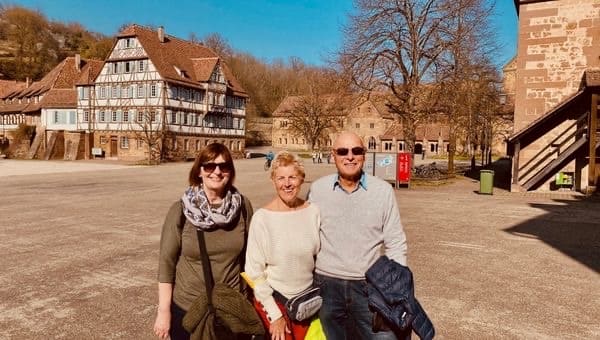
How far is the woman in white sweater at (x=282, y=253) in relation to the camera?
2635mm

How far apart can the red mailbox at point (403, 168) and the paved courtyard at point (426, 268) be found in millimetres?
5780

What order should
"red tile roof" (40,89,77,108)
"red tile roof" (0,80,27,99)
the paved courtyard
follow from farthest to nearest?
1. "red tile roof" (0,80,27,99)
2. "red tile roof" (40,89,77,108)
3. the paved courtyard

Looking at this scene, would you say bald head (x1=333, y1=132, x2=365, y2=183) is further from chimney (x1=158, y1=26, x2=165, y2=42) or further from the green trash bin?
chimney (x1=158, y1=26, x2=165, y2=42)

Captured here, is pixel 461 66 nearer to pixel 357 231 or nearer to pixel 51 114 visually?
pixel 357 231

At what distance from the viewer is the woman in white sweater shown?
104 inches

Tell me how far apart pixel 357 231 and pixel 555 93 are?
1878 centimetres

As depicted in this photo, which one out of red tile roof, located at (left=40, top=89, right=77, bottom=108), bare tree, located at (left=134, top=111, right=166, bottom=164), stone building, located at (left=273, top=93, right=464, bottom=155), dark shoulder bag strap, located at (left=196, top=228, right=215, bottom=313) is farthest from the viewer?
stone building, located at (left=273, top=93, right=464, bottom=155)

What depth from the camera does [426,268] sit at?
23.1 feet

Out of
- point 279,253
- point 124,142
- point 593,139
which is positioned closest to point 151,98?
point 124,142

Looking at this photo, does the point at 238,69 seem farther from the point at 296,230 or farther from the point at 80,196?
the point at 296,230

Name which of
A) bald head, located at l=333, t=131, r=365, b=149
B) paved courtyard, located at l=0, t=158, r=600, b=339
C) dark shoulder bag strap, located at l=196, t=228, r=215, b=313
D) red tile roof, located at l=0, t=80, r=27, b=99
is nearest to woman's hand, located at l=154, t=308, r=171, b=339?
dark shoulder bag strap, located at l=196, t=228, r=215, b=313

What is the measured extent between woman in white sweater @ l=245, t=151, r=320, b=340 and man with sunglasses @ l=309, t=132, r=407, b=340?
0.11m

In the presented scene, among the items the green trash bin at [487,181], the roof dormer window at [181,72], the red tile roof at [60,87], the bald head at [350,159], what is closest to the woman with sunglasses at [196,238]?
the bald head at [350,159]

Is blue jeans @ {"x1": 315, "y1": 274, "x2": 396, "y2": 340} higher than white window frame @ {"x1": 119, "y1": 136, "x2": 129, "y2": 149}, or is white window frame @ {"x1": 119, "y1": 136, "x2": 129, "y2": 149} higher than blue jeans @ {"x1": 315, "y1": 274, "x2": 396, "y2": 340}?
white window frame @ {"x1": 119, "y1": 136, "x2": 129, "y2": 149}
